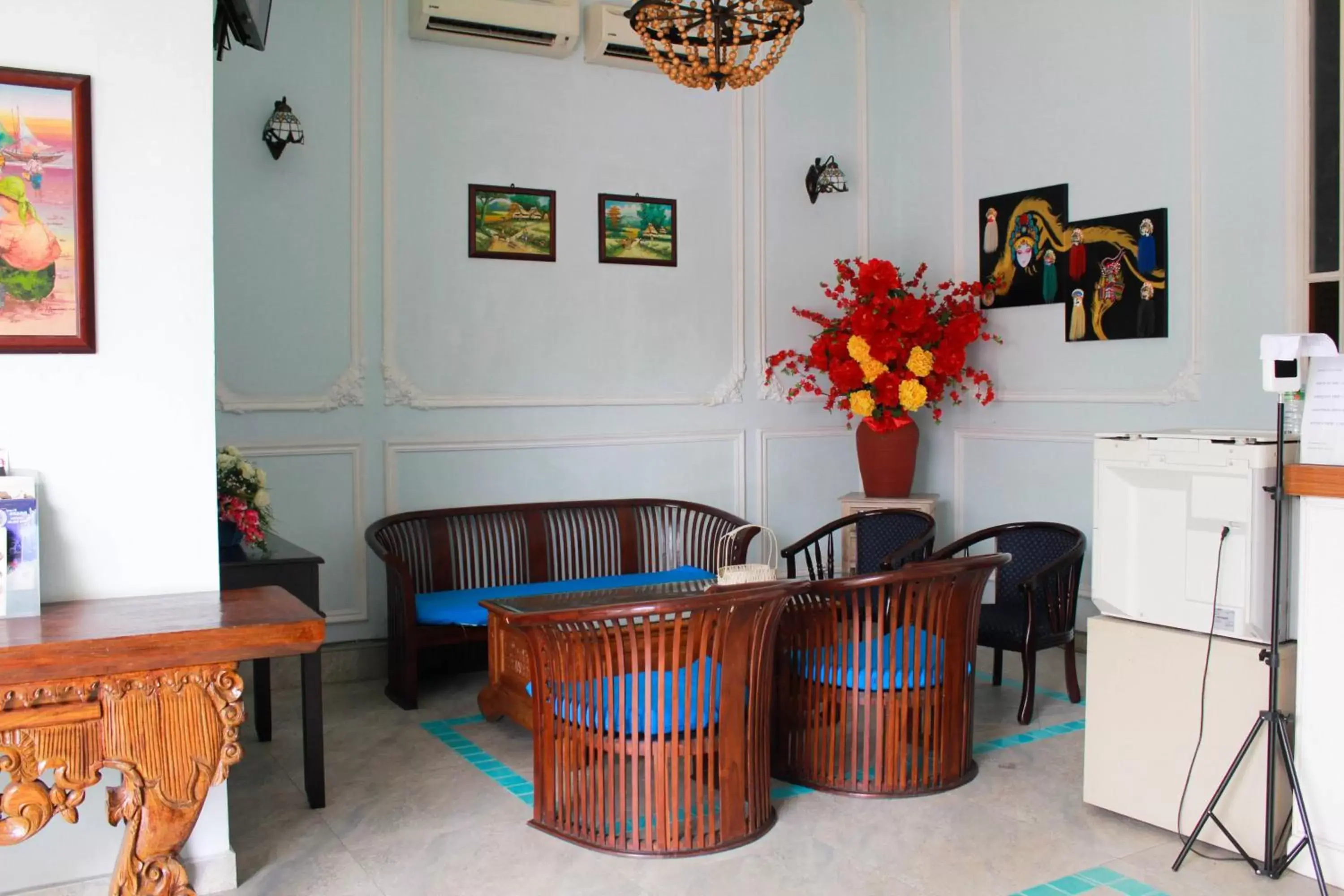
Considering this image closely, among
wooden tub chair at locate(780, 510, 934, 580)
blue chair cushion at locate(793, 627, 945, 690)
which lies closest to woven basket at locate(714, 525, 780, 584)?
wooden tub chair at locate(780, 510, 934, 580)

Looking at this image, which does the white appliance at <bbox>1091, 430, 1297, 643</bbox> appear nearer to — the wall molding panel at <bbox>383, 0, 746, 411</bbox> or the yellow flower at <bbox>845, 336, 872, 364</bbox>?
the yellow flower at <bbox>845, 336, 872, 364</bbox>

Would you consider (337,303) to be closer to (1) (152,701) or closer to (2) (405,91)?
(2) (405,91)

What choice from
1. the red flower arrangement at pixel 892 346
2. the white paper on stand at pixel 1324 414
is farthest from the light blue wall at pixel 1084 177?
the white paper on stand at pixel 1324 414

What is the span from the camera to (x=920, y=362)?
6066mm

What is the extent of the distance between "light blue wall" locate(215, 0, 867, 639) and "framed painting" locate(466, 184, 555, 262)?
0.06 m

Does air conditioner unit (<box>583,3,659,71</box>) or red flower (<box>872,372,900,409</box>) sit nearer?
air conditioner unit (<box>583,3,659,71</box>)

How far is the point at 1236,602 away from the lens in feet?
11.2

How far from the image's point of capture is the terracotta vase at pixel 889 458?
6.42 meters

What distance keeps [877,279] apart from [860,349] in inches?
16.8

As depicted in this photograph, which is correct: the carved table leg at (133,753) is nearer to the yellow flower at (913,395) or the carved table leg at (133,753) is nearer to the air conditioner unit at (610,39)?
the yellow flower at (913,395)

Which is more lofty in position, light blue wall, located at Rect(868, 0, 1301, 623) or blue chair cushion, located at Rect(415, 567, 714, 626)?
light blue wall, located at Rect(868, 0, 1301, 623)

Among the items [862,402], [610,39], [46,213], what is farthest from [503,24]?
[46,213]

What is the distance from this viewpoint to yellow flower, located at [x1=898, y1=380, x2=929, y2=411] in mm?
6055

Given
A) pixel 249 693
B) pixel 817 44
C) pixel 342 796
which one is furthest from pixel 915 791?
pixel 817 44
